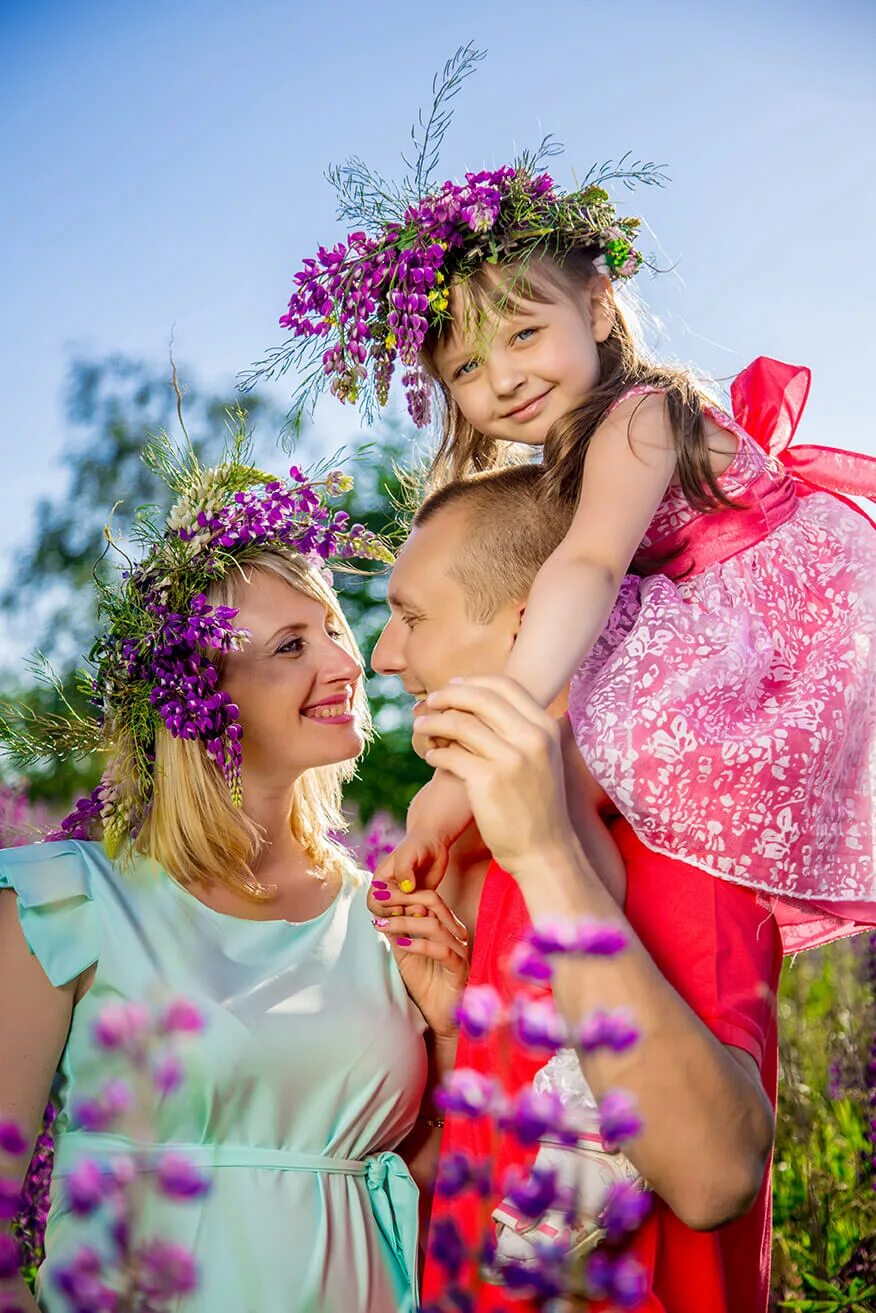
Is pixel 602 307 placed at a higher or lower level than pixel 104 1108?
higher

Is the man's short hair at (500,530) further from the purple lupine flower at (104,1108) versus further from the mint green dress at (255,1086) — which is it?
the purple lupine flower at (104,1108)

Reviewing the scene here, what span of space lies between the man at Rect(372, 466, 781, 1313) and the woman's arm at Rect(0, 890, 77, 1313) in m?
0.88

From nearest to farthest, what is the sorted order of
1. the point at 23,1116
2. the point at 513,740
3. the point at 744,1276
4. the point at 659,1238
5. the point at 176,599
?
the point at 513,740, the point at 659,1238, the point at 744,1276, the point at 23,1116, the point at 176,599

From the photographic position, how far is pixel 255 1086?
261cm

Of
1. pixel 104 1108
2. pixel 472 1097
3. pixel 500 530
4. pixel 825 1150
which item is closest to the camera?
pixel 472 1097

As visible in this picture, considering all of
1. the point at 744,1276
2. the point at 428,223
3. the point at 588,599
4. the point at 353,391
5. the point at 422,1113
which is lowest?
the point at 422,1113

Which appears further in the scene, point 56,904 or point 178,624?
point 178,624

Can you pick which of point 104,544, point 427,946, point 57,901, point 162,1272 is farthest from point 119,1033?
point 104,544

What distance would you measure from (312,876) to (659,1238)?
150cm

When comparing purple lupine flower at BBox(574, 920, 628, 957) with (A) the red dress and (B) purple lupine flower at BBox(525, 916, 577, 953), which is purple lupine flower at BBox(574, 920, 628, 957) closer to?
(B) purple lupine flower at BBox(525, 916, 577, 953)

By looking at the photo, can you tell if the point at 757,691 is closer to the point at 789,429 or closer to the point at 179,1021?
the point at 789,429

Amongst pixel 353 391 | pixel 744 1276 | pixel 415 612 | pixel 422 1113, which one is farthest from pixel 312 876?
pixel 744 1276

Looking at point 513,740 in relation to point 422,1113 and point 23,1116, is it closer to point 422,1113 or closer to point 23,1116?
point 23,1116

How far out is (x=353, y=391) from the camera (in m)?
2.90
